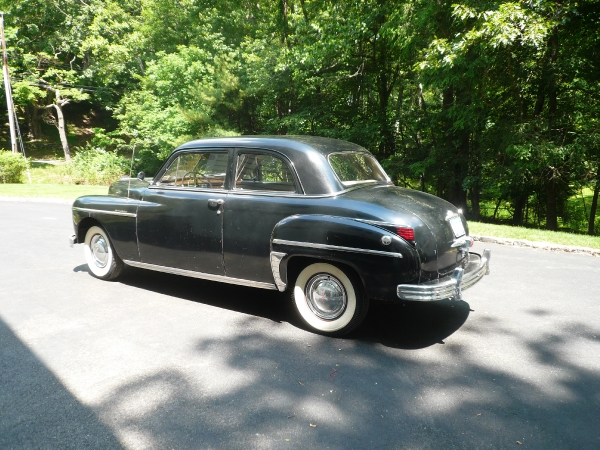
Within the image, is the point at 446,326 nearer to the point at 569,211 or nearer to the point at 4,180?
the point at 569,211

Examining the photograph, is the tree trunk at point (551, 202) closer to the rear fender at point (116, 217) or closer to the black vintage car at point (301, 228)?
the black vintage car at point (301, 228)

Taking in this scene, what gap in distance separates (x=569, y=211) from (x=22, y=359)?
21148 mm

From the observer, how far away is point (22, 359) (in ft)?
11.4

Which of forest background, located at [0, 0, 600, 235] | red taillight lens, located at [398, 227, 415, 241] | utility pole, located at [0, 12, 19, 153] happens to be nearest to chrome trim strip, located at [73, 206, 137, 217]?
red taillight lens, located at [398, 227, 415, 241]

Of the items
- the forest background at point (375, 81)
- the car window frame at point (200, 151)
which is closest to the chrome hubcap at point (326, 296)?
the car window frame at point (200, 151)

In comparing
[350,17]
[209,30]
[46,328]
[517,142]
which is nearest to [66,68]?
[209,30]

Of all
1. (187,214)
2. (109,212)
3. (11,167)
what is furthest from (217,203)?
(11,167)

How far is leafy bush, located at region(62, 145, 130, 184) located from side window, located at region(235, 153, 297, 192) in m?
21.7

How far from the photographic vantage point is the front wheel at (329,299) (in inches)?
152

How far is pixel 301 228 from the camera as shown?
394 cm

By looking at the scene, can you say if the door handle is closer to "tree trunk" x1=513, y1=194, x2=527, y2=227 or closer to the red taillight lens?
the red taillight lens

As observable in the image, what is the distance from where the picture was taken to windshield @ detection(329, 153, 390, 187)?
4.31m

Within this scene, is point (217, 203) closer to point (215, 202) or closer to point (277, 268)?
point (215, 202)

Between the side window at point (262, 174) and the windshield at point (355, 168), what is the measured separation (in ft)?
1.51
